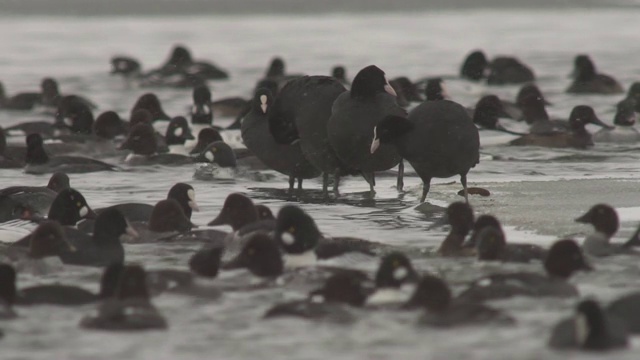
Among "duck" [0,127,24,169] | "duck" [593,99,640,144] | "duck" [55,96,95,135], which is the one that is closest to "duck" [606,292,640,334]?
"duck" [0,127,24,169]

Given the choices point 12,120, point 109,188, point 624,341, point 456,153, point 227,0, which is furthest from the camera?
point 227,0

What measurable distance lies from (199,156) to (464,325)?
738 centimetres

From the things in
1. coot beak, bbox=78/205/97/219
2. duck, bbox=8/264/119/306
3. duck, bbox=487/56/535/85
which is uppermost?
duck, bbox=487/56/535/85

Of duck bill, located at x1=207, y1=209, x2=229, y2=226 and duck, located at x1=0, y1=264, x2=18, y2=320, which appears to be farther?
duck bill, located at x1=207, y1=209, x2=229, y2=226

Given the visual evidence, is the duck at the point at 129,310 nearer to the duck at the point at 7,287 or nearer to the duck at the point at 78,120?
the duck at the point at 7,287

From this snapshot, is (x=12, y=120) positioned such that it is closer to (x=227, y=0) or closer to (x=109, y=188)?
(x=109, y=188)

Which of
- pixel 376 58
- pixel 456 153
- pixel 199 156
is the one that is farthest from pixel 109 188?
pixel 376 58

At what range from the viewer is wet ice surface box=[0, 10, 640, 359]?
7.04 meters

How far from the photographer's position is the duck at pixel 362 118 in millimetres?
11875

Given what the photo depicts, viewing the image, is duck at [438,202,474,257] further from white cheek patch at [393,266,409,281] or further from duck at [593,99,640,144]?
duck at [593,99,640,144]

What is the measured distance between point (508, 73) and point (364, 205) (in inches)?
511

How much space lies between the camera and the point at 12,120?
21062 mm

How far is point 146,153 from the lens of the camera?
608 inches

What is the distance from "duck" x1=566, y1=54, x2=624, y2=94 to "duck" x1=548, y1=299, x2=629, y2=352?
51.2 ft
